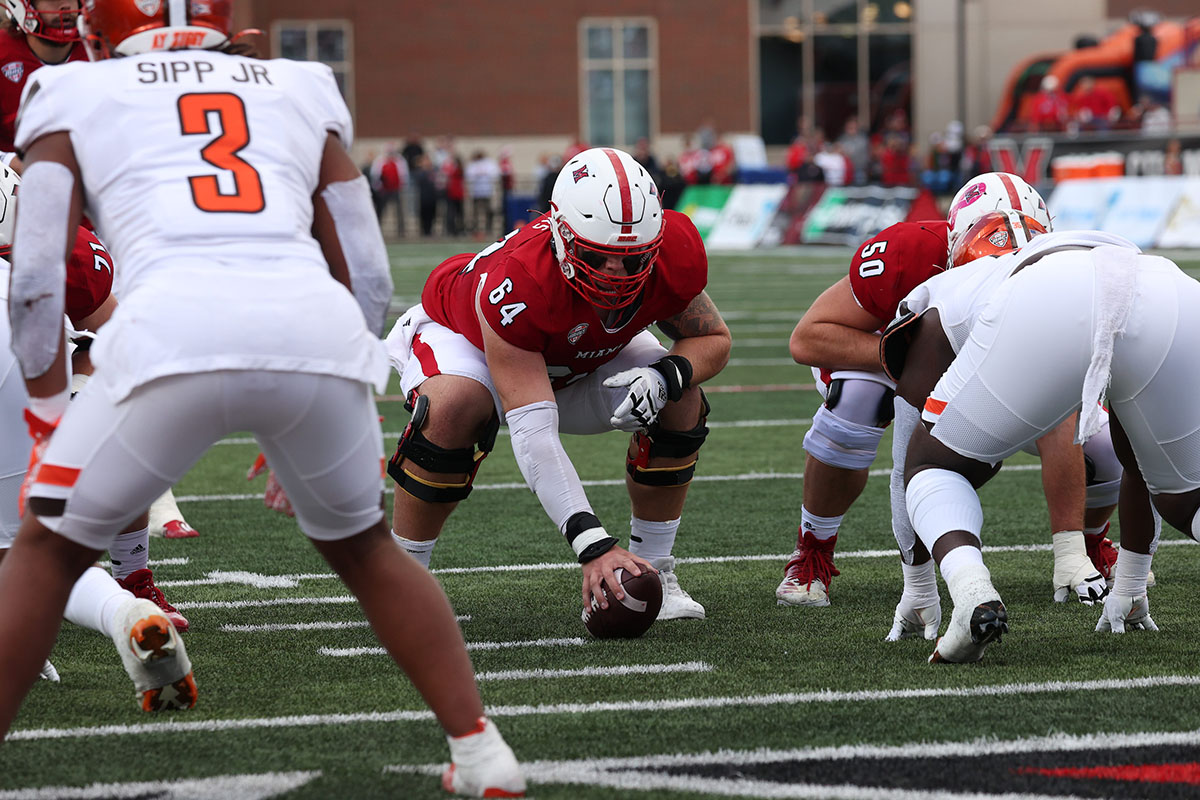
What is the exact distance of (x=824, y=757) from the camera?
10.3ft

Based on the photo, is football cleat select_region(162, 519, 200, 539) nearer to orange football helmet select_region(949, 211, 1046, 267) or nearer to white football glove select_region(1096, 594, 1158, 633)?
orange football helmet select_region(949, 211, 1046, 267)

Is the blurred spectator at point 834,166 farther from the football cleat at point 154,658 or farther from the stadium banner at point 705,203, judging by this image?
the football cleat at point 154,658

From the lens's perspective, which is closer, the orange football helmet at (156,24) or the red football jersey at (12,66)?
the orange football helmet at (156,24)

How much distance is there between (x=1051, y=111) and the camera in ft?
88.2

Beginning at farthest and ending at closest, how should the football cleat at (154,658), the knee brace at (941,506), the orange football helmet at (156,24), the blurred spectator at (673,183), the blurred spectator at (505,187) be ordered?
the blurred spectator at (505,187) < the blurred spectator at (673,183) < the knee brace at (941,506) < the football cleat at (154,658) < the orange football helmet at (156,24)

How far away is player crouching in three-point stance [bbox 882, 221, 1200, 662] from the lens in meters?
3.52

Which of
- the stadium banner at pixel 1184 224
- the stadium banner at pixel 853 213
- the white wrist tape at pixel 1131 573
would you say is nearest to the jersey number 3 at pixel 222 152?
the white wrist tape at pixel 1131 573

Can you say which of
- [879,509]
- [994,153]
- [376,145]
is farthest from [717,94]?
[879,509]

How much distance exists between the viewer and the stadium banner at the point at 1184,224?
17.9 meters

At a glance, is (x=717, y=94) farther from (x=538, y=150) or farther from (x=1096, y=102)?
(x=1096, y=102)

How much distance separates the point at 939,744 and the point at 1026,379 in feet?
2.69

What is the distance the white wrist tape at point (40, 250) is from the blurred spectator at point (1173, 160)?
1889 centimetres

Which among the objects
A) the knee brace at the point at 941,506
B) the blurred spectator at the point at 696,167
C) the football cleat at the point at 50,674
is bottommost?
the blurred spectator at the point at 696,167

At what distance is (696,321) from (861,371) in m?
0.49
